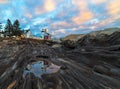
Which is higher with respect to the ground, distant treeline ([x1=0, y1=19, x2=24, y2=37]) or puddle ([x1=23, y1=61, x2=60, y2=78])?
distant treeline ([x1=0, y1=19, x2=24, y2=37])

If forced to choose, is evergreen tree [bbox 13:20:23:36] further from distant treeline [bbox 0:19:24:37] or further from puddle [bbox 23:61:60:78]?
puddle [bbox 23:61:60:78]

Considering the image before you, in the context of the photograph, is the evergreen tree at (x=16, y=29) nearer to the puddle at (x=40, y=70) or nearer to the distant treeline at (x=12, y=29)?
the distant treeline at (x=12, y=29)

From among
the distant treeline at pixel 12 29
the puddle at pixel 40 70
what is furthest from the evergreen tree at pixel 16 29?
the puddle at pixel 40 70

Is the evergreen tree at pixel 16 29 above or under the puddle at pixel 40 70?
above

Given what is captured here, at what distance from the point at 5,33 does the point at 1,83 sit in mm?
69949

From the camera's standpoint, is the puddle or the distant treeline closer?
the puddle

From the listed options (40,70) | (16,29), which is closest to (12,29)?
(16,29)

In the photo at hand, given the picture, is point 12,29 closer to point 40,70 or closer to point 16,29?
point 16,29

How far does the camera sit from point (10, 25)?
7044 cm

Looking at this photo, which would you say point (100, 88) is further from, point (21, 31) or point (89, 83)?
point (21, 31)

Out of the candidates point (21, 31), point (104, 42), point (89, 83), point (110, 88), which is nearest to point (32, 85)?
point (89, 83)

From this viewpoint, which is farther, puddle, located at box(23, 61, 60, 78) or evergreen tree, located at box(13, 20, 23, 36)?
evergreen tree, located at box(13, 20, 23, 36)

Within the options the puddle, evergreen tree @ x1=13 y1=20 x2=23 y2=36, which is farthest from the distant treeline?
the puddle

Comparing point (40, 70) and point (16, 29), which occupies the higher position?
point (16, 29)
